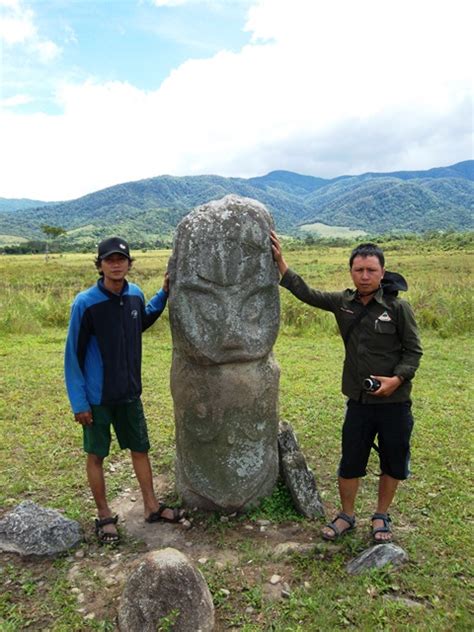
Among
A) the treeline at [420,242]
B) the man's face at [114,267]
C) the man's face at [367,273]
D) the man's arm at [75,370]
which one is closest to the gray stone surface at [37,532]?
the man's arm at [75,370]

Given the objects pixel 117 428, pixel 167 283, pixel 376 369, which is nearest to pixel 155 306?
pixel 167 283

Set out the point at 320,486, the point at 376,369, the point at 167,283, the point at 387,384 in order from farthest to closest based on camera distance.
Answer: the point at 320,486 < the point at 167,283 < the point at 376,369 < the point at 387,384

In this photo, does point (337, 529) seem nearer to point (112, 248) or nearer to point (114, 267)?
point (114, 267)

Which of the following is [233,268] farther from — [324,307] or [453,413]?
[453,413]

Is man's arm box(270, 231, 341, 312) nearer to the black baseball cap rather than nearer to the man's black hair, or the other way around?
the man's black hair

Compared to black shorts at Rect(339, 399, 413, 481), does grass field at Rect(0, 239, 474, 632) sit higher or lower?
lower

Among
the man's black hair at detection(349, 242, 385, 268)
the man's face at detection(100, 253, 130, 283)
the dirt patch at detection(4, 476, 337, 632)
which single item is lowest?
the dirt patch at detection(4, 476, 337, 632)

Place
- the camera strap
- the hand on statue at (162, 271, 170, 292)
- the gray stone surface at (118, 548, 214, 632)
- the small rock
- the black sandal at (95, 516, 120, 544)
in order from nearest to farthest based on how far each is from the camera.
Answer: the gray stone surface at (118, 548, 214, 632) < the small rock < the camera strap < the black sandal at (95, 516, 120, 544) < the hand on statue at (162, 271, 170, 292)

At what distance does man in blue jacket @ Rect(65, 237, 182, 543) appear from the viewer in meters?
4.75

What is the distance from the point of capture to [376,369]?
4.59 meters

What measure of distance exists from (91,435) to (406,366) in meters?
2.91

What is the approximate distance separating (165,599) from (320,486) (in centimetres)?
291

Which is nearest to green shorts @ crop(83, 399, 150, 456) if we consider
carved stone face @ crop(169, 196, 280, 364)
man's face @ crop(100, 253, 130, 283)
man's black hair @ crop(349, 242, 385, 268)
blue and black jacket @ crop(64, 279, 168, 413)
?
blue and black jacket @ crop(64, 279, 168, 413)

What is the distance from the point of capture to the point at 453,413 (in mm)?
8438
